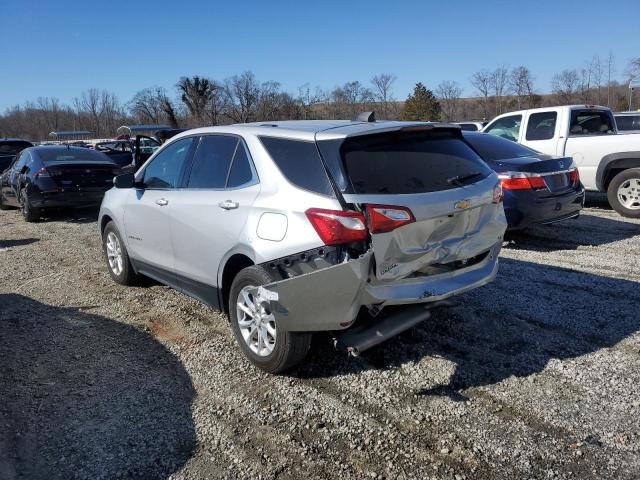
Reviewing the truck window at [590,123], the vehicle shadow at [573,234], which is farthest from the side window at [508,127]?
the vehicle shadow at [573,234]

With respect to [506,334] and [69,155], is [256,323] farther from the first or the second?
[69,155]

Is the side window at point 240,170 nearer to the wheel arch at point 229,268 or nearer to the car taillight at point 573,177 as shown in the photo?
the wheel arch at point 229,268

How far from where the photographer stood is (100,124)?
84188 millimetres

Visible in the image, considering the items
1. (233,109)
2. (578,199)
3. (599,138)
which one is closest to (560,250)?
(578,199)

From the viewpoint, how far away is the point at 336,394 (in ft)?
11.4

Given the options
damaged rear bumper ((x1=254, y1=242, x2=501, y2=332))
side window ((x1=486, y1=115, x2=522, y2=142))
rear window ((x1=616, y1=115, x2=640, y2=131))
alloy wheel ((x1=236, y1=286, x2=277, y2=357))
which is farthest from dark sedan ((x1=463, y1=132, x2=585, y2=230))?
rear window ((x1=616, y1=115, x2=640, y2=131))

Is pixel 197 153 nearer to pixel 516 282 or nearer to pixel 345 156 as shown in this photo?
pixel 345 156

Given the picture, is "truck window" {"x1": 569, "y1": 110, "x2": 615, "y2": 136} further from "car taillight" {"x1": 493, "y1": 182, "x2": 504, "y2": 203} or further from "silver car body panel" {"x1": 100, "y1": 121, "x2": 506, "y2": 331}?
"silver car body panel" {"x1": 100, "y1": 121, "x2": 506, "y2": 331}

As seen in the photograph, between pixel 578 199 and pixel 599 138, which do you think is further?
pixel 599 138

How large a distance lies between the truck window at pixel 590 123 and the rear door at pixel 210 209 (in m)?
7.68

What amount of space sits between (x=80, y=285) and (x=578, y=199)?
654cm

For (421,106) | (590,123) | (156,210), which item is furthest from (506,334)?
(421,106)

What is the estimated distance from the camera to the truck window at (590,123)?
378 inches

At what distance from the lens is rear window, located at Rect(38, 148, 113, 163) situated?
35.4ft
